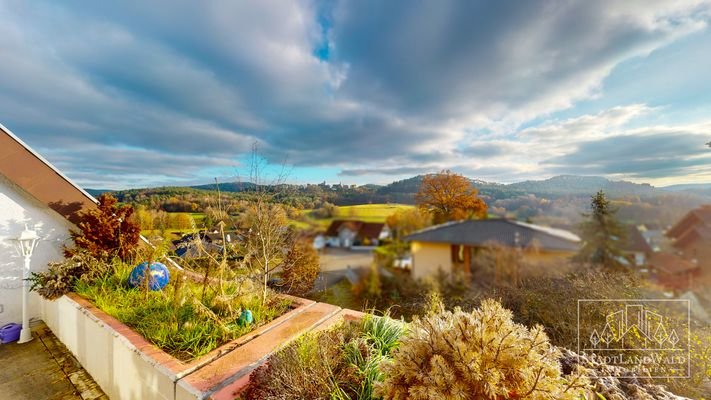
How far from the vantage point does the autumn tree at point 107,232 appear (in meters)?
4.52

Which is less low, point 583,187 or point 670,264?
point 583,187

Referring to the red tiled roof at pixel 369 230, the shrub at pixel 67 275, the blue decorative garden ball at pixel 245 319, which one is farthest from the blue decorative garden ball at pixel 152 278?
the red tiled roof at pixel 369 230

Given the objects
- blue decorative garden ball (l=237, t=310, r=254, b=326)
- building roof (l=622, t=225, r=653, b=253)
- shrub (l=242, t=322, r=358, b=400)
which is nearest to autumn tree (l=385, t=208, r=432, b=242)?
building roof (l=622, t=225, r=653, b=253)

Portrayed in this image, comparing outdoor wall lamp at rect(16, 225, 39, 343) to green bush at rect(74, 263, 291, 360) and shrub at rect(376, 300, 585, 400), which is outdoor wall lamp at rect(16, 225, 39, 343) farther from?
shrub at rect(376, 300, 585, 400)

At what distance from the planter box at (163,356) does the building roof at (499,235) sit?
1.99m

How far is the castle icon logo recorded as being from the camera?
2398 mm

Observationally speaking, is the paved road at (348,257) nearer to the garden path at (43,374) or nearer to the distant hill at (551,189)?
the distant hill at (551,189)

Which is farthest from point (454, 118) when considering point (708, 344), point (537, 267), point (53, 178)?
point (53, 178)

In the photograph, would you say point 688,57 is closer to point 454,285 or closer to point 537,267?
point 537,267

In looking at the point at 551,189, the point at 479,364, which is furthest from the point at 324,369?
the point at 551,189

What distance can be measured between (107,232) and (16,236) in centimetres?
135

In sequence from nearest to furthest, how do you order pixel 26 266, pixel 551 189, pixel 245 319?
pixel 551 189, pixel 245 319, pixel 26 266

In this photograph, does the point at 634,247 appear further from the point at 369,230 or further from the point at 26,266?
the point at 26,266

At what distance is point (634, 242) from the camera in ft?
2.55
